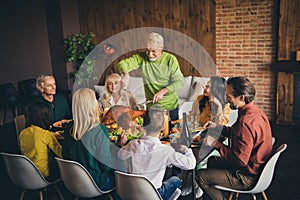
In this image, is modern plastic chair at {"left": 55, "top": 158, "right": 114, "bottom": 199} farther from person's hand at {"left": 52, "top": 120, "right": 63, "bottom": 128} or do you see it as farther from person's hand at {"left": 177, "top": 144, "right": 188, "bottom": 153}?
person's hand at {"left": 52, "top": 120, "right": 63, "bottom": 128}

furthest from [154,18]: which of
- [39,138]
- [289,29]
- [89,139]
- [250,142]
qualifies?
[250,142]

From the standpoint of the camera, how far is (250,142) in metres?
2.48

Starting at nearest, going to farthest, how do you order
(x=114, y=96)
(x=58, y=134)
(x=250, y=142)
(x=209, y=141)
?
(x=250, y=142)
(x=209, y=141)
(x=58, y=134)
(x=114, y=96)

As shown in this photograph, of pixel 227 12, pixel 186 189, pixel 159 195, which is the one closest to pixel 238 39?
pixel 227 12

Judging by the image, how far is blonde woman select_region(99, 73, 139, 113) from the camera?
371 cm

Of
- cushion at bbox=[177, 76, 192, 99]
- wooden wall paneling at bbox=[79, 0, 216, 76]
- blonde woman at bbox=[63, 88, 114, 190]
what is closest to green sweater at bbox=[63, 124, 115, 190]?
blonde woman at bbox=[63, 88, 114, 190]

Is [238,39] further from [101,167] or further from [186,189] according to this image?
[101,167]

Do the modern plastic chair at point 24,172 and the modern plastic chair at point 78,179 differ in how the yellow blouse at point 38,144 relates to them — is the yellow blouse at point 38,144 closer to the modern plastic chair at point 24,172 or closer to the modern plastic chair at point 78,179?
the modern plastic chair at point 24,172

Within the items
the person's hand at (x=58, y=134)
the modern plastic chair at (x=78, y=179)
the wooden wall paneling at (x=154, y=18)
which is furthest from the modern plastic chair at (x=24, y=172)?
the wooden wall paneling at (x=154, y=18)

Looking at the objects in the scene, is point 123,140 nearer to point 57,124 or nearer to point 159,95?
point 159,95

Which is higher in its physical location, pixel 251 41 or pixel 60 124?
pixel 251 41

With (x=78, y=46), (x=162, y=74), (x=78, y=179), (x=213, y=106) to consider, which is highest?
(x=78, y=46)

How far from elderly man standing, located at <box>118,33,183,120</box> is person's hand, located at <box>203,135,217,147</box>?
0.72m

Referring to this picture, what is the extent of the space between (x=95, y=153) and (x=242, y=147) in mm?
1085
